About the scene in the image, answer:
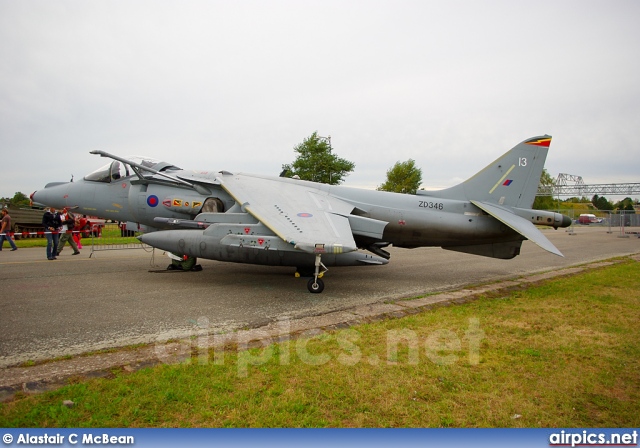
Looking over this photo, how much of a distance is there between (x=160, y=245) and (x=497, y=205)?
28.1 ft

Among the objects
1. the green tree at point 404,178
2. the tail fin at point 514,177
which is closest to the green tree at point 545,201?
the green tree at point 404,178

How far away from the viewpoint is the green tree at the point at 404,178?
5528cm

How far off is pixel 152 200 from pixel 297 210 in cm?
466

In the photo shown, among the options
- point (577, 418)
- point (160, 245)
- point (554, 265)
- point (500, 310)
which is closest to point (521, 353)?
point (577, 418)

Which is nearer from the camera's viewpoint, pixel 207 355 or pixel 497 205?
pixel 207 355

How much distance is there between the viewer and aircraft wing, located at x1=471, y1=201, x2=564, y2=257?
27.3ft

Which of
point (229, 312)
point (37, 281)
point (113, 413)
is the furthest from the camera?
point (37, 281)

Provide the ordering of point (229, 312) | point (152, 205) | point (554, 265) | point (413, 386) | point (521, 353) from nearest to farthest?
point (413, 386)
point (521, 353)
point (229, 312)
point (152, 205)
point (554, 265)

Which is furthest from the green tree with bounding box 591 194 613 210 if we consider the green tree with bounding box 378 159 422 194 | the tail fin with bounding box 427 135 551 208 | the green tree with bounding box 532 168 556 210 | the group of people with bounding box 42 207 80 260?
the group of people with bounding box 42 207 80 260

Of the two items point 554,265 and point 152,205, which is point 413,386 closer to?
point 152,205

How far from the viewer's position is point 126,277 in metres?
9.38

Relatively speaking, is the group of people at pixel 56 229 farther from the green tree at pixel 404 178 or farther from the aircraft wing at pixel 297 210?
the green tree at pixel 404 178

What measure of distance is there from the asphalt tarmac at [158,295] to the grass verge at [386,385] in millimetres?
1456

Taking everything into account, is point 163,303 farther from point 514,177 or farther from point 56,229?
point 56,229
